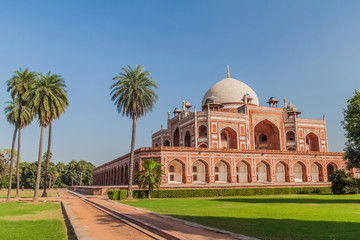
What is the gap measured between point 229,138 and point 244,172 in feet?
27.3

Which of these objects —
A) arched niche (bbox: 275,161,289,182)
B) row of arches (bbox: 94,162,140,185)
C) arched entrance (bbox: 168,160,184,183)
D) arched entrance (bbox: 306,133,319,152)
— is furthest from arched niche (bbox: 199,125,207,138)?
arched entrance (bbox: 306,133,319,152)

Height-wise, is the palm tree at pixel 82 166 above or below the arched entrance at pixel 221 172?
above

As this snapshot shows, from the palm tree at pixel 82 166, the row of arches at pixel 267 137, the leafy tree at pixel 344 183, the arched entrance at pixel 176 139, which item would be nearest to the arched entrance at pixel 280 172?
the row of arches at pixel 267 137

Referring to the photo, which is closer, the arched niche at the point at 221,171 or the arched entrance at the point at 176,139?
the arched niche at the point at 221,171

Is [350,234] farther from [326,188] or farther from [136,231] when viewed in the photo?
[326,188]

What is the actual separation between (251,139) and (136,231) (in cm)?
4402

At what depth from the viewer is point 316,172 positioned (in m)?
51.3

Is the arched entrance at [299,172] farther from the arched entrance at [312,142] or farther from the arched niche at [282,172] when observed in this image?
the arched entrance at [312,142]

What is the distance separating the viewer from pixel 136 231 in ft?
38.3

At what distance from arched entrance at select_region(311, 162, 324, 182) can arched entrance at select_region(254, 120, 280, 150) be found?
699cm

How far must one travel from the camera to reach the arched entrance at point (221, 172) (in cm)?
4588

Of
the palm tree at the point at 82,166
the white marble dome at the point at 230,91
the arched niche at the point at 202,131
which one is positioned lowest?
the palm tree at the point at 82,166

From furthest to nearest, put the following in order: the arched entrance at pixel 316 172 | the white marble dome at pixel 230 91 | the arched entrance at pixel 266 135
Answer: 1. the white marble dome at pixel 230 91
2. the arched entrance at pixel 266 135
3. the arched entrance at pixel 316 172

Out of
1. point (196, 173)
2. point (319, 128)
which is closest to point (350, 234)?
point (196, 173)
